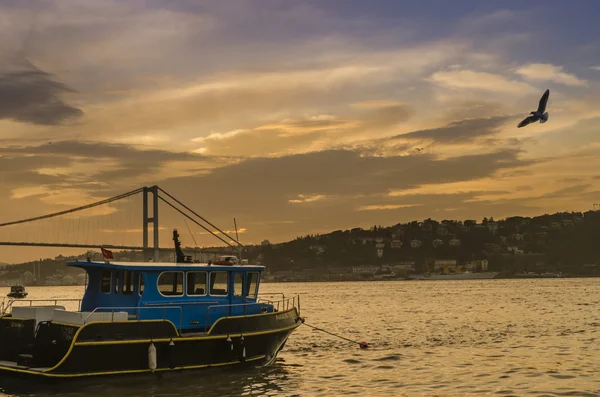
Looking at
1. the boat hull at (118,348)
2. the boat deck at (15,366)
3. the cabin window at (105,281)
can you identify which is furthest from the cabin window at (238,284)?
the boat deck at (15,366)

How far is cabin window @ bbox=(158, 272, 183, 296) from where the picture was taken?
20.4 meters

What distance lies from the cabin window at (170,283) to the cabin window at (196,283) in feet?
0.94

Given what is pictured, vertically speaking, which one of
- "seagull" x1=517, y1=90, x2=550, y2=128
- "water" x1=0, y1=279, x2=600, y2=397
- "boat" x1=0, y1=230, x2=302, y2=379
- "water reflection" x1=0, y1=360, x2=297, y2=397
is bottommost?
"water" x1=0, y1=279, x2=600, y2=397

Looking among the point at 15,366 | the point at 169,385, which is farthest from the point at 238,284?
the point at 15,366

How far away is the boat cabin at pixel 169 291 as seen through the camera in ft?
65.8

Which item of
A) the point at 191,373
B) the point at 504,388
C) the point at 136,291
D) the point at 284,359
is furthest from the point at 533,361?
the point at 136,291

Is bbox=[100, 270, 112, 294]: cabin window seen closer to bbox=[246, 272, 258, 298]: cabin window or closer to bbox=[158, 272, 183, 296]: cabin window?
bbox=[158, 272, 183, 296]: cabin window

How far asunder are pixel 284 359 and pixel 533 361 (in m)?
9.09

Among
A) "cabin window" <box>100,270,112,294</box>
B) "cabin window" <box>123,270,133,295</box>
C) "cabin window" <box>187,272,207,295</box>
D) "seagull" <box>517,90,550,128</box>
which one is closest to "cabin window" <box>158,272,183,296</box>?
"cabin window" <box>187,272,207,295</box>

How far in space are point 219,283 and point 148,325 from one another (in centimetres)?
345

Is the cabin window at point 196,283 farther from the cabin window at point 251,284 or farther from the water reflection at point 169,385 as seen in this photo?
the water reflection at point 169,385

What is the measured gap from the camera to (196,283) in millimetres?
21203

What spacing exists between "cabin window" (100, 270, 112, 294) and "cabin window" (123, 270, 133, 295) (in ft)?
1.94

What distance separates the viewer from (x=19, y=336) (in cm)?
1920
